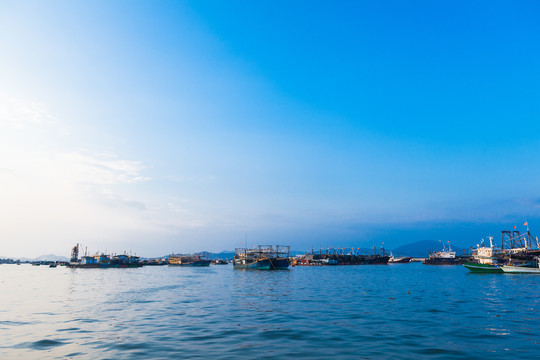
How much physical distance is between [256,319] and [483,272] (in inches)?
2925

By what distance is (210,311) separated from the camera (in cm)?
2869

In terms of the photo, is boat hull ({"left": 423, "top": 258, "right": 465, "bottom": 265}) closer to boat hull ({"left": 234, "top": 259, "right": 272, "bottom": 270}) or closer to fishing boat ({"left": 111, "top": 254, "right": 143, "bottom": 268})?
boat hull ({"left": 234, "top": 259, "right": 272, "bottom": 270})

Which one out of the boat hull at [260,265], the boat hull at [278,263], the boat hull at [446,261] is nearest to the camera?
the boat hull at [260,265]

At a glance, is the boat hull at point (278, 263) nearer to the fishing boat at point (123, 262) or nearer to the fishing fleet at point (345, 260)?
the fishing fleet at point (345, 260)

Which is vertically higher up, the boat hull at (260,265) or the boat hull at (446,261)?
the boat hull at (260,265)

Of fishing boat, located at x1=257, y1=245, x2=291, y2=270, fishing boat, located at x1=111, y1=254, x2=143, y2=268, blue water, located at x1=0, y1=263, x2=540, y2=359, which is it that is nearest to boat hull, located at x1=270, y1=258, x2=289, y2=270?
fishing boat, located at x1=257, y1=245, x2=291, y2=270

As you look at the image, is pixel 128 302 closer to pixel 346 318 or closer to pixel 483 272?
pixel 346 318

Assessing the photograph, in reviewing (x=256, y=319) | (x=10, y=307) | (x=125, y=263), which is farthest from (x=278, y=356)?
(x=125, y=263)

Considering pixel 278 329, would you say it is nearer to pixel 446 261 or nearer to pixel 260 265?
pixel 260 265

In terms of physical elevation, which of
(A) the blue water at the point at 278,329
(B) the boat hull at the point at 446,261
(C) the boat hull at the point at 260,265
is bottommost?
(B) the boat hull at the point at 446,261

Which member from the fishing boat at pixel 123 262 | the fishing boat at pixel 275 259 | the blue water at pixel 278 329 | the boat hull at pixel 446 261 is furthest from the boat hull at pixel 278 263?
the boat hull at pixel 446 261

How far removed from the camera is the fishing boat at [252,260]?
108m

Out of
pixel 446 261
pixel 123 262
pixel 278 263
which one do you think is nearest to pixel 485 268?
pixel 278 263

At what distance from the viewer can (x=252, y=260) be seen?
11375 centimetres
